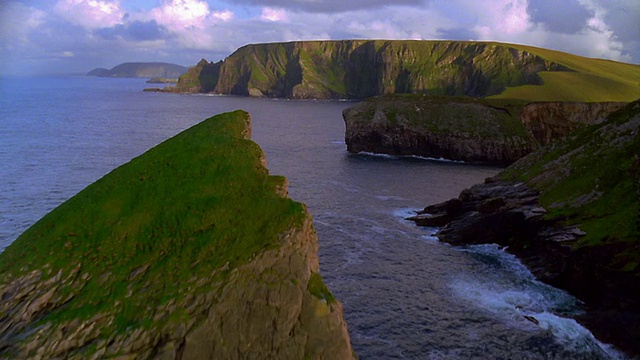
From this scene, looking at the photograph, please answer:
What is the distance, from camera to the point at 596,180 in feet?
143

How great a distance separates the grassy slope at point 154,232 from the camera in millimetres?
21141

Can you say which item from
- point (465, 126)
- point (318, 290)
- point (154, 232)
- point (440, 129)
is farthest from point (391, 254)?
point (465, 126)

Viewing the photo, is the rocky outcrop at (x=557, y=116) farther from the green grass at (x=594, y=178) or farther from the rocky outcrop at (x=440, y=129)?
the green grass at (x=594, y=178)

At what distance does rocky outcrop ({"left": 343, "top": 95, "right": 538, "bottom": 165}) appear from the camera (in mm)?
95438

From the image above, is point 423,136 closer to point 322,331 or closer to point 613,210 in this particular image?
point 613,210

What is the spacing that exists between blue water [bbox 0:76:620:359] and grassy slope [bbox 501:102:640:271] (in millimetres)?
6107

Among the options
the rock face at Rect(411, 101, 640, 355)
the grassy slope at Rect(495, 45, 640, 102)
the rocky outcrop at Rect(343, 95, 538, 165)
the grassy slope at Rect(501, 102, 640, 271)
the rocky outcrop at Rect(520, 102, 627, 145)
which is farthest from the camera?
the grassy slope at Rect(495, 45, 640, 102)

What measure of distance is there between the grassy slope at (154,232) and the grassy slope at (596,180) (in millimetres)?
26830

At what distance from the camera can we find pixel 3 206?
51.6m

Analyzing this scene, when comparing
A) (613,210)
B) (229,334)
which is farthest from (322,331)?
(613,210)

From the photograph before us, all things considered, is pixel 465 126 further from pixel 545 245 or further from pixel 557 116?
pixel 545 245

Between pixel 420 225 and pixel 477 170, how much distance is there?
39.3 meters

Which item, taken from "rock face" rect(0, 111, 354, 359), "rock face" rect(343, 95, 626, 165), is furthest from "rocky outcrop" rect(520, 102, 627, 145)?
"rock face" rect(0, 111, 354, 359)

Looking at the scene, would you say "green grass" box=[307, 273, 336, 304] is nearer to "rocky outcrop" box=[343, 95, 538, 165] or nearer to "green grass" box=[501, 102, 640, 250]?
"green grass" box=[501, 102, 640, 250]
